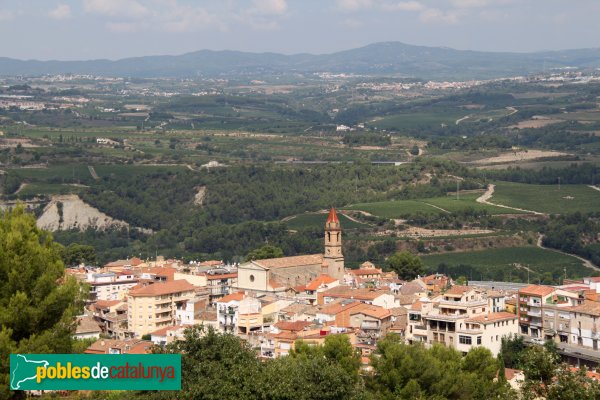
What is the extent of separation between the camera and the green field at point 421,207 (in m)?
83.3

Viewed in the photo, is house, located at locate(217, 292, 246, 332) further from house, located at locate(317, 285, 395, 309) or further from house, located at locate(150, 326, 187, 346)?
house, located at locate(317, 285, 395, 309)

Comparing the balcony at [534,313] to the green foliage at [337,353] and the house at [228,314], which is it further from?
the green foliage at [337,353]

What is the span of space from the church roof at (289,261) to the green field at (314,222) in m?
26.2

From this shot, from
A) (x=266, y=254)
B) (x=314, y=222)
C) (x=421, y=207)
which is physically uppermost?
(x=266, y=254)

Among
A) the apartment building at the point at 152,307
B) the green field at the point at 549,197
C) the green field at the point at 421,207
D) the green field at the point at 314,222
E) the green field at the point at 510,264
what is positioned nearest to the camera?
the apartment building at the point at 152,307

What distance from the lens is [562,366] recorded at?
20.0 m

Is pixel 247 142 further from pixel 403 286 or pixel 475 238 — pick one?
pixel 403 286

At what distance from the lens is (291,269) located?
163ft

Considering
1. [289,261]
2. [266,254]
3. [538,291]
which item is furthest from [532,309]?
[266,254]

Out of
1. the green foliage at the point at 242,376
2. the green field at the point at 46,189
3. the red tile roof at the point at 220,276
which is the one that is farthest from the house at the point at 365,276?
the green field at the point at 46,189

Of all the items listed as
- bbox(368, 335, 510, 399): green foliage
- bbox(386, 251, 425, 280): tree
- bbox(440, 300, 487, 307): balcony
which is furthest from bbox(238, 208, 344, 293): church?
bbox(368, 335, 510, 399): green foliage

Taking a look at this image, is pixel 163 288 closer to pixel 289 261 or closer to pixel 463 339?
pixel 289 261

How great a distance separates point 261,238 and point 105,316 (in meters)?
30.4

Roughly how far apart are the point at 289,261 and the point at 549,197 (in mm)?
Result: 46821
